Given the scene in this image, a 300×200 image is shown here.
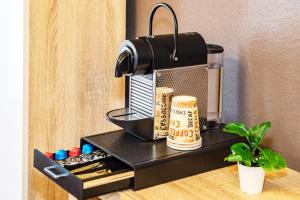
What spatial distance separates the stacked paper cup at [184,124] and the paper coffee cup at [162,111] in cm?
4

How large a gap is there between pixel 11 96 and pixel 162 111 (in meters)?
0.68

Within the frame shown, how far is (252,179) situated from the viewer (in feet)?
4.58

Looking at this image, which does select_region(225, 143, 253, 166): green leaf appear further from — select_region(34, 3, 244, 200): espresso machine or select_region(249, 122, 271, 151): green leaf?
select_region(34, 3, 244, 200): espresso machine

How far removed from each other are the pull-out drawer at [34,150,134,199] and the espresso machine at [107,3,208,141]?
17 cm

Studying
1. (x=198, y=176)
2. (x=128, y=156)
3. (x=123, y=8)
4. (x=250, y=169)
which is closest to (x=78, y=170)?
(x=128, y=156)

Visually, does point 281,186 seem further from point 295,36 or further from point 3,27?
point 3,27

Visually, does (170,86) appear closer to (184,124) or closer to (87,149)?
(184,124)

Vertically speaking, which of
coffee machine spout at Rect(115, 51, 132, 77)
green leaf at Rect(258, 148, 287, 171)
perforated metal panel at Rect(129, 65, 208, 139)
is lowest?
green leaf at Rect(258, 148, 287, 171)

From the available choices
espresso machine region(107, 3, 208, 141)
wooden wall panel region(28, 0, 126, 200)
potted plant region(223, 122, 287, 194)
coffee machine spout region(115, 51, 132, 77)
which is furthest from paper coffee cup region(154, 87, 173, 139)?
wooden wall panel region(28, 0, 126, 200)

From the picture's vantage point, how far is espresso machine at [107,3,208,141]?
4.99 feet

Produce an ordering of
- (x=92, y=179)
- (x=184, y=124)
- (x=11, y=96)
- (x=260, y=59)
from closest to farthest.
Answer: (x=92, y=179) → (x=184, y=124) → (x=260, y=59) → (x=11, y=96)

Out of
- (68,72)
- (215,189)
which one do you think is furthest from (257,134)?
(68,72)

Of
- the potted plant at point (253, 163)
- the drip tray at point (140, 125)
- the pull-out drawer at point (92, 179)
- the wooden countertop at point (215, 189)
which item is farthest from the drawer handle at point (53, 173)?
the potted plant at point (253, 163)

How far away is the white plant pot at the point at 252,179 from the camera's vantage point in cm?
140
